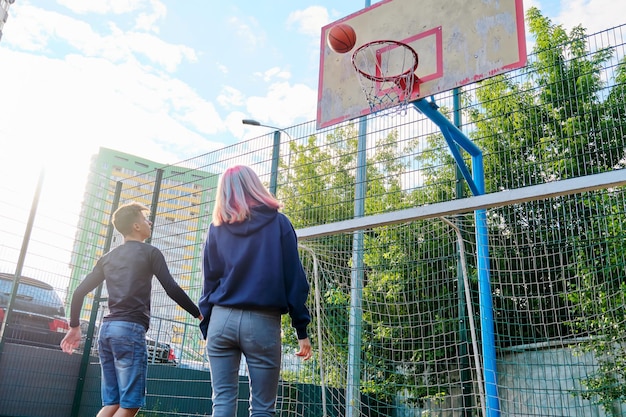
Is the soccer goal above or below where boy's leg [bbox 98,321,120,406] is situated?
above

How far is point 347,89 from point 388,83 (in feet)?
1.82

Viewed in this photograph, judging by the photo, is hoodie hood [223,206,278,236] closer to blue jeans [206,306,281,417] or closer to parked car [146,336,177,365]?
blue jeans [206,306,281,417]

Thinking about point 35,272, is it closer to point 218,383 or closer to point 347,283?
point 347,283

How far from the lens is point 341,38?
5.26 meters

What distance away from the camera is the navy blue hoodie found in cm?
227

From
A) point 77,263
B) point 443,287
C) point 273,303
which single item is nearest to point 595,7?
point 443,287

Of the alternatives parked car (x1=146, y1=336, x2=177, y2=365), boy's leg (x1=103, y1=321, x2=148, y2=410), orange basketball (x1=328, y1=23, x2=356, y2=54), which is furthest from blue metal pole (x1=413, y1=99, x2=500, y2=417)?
parked car (x1=146, y1=336, x2=177, y2=365)

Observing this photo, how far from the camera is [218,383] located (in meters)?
2.24

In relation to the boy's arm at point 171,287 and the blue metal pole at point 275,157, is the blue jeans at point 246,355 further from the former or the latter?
the blue metal pole at point 275,157

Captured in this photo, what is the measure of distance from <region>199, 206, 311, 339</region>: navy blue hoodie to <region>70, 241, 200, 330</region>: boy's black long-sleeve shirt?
2.83ft

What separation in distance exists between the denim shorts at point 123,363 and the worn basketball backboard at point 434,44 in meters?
3.02

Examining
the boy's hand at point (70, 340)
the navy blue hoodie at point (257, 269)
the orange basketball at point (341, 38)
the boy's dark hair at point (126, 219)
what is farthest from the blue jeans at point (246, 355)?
the orange basketball at point (341, 38)

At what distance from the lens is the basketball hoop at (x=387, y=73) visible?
4.86 metres

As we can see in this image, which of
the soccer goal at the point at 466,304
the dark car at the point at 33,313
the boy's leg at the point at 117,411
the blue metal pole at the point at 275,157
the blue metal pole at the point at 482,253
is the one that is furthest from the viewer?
the blue metal pole at the point at 275,157
